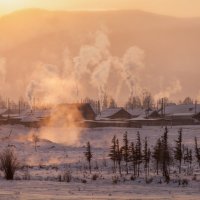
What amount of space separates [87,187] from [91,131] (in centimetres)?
5195

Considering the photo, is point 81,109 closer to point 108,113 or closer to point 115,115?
point 115,115

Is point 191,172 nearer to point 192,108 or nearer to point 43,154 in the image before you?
point 43,154

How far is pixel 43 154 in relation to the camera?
1852 inches

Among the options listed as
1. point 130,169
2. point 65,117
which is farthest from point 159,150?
point 65,117

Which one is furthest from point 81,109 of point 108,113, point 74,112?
point 108,113

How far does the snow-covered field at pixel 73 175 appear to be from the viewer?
66.6ft

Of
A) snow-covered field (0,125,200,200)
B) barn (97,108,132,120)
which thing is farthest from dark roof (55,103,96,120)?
snow-covered field (0,125,200,200)

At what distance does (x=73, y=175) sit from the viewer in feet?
101

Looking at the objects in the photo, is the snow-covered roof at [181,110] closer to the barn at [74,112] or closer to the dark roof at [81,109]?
the dark roof at [81,109]

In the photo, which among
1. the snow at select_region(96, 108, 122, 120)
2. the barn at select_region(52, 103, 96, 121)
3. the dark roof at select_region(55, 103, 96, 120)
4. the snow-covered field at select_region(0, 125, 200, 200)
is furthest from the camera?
the snow at select_region(96, 108, 122, 120)

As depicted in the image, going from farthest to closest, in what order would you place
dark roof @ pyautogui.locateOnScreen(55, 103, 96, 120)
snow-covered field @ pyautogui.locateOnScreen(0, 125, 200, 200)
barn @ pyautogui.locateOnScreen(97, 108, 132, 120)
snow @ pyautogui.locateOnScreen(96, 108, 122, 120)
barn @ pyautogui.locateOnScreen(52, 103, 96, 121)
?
snow @ pyautogui.locateOnScreen(96, 108, 122, 120), barn @ pyautogui.locateOnScreen(97, 108, 132, 120), dark roof @ pyautogui.locateOnScreen(55, 103, 96, 120), barn @ pyautogui.locateOnScreen(52, 103, 96, 121), snow-covered field @ pyautogui.locateOnScreen(0, 125, 200, 200)

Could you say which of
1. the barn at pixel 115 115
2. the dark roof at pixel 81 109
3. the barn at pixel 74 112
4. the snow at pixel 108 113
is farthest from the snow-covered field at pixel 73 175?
the snow at pixel 108 113

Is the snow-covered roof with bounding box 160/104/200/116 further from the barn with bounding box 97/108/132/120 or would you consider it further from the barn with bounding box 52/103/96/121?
the barn with bounding box 52/103/96/121

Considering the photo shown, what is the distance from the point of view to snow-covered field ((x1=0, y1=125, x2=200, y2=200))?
2031 centimetres
